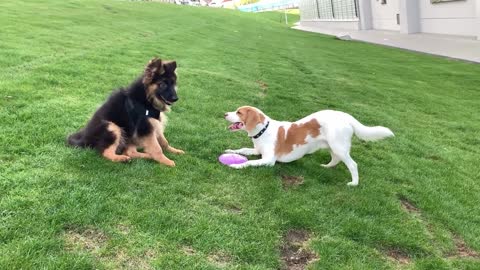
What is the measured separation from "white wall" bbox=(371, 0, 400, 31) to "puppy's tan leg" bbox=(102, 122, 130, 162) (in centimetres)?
2771

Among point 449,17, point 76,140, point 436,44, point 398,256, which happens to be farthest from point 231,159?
point 449,17

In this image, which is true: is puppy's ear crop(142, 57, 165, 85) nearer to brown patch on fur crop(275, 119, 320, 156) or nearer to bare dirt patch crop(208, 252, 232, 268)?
brown patch on fur crop(275, 119, 320, 156)

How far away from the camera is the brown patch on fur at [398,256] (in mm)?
4011

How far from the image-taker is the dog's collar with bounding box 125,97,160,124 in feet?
16.6

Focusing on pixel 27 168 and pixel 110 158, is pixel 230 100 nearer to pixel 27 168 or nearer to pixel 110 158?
pixel 110 158

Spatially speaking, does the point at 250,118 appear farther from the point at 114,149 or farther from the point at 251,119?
the point at 114,149

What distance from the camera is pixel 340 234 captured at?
13.8 feet

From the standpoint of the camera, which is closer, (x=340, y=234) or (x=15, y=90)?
(x=340, y=234)

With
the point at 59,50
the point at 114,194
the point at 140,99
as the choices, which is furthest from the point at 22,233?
the point at 59,50

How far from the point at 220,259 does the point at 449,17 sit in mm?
24225

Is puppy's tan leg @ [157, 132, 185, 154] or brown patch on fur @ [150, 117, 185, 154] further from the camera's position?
puppy's tan leg @ [157, 132, 185, 154]

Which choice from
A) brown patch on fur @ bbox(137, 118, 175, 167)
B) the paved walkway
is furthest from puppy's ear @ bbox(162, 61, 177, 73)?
the paved walkway

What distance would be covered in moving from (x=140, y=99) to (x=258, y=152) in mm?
1590

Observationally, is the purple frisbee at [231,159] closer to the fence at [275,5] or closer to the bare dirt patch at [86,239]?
the bare dirt patch at [86,239]
